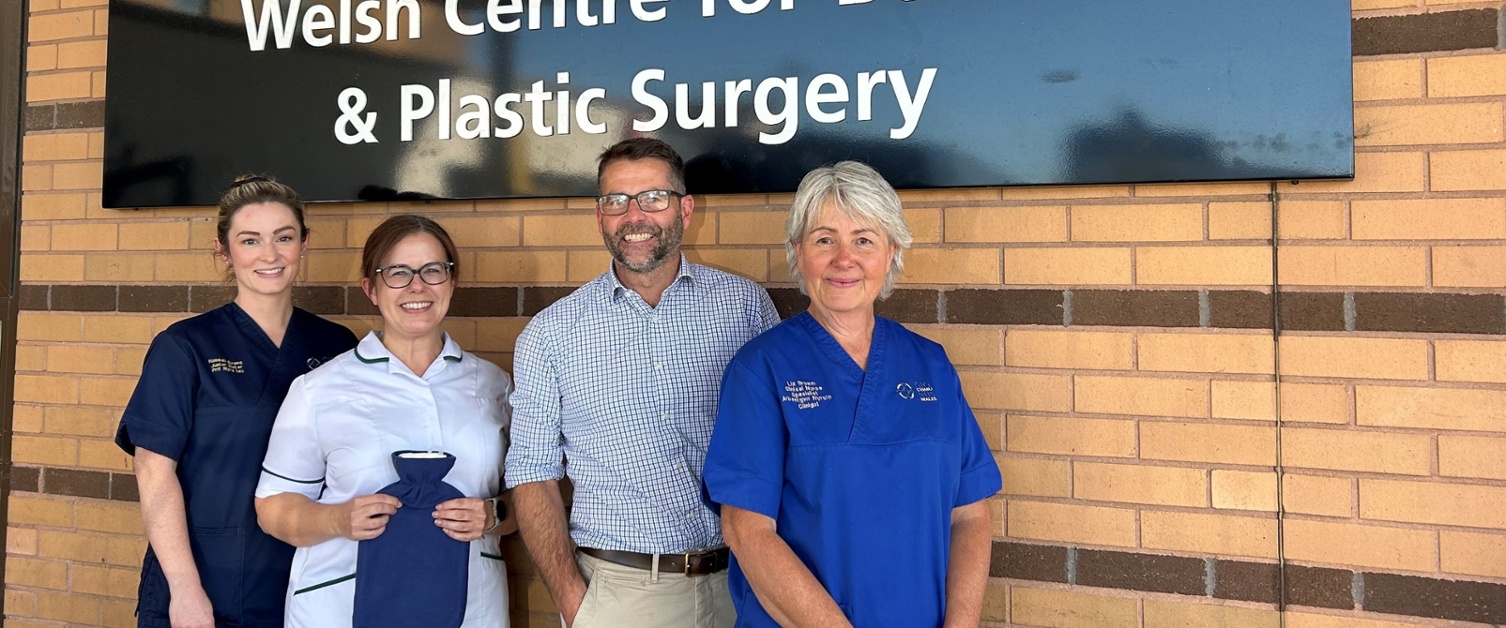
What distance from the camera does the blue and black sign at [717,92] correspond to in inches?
88.2

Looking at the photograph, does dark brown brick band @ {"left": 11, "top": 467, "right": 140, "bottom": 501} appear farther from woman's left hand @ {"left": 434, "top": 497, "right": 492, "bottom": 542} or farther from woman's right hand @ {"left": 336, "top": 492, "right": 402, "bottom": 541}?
woman's left hand @ {"left": 434, "top": 497, "right": 492, "bottom": 542}

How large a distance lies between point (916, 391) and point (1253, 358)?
0.82m

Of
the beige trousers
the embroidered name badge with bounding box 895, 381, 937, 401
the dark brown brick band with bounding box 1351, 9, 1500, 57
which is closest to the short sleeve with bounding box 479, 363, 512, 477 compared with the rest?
the beige trousers

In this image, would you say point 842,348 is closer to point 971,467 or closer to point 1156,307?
point 971,467

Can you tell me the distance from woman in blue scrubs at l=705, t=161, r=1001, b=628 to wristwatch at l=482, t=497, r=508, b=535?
2.01 ft

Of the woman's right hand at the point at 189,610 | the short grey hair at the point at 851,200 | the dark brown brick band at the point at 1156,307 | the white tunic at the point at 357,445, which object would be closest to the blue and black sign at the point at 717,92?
the dark brown brick band at the point at 1156,307

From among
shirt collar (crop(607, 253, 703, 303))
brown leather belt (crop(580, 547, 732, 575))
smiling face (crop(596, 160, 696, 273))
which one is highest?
smiling face (crop(596, 160, 696, 273))

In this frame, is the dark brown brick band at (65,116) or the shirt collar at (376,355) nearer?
the shirt collar at (376,355)

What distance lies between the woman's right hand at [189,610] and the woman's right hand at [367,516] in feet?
1.40

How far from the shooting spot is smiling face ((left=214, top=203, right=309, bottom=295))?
2.46 m

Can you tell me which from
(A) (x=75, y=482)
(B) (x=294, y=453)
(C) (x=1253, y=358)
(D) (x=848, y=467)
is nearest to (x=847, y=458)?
(D) (x=848, y=467)

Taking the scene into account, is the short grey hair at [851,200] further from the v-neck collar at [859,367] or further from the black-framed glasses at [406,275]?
the black-framed glasses at [406,275]

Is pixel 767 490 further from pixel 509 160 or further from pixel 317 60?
pixel 317 60

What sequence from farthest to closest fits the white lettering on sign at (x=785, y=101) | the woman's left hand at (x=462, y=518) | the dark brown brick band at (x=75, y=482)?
the dark brown brick band at (x=75, y=482) < the white lettering on sign at (x=785, y=101) < the woman's left hand at (x=462, y=518)
